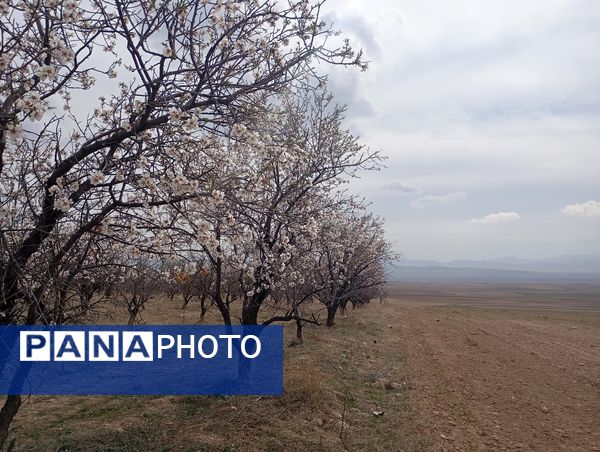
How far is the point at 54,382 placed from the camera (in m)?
13.7

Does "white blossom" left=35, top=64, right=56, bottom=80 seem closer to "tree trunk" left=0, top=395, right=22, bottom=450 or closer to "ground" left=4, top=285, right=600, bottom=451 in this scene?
"tree trunk" left=0, top=395, right=22, bottom=450

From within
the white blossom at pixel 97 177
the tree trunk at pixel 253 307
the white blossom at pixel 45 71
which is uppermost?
the white blossom at pixel 45 71

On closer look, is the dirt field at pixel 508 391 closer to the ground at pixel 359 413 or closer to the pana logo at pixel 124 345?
the ground at pixel 359 413

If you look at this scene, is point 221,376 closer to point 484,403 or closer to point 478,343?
point 484,403

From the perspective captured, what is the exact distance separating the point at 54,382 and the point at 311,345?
361 inches

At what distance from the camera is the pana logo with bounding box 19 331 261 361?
6.99 metres

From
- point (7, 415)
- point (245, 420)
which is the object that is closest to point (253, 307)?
point (245, 420)

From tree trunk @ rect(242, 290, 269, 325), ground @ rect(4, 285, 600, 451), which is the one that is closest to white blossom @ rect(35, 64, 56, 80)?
ground @ rect(4, 285, 600, 451)

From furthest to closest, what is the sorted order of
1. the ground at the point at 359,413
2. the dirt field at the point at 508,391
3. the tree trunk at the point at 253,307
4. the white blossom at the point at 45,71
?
1. the tree trunk at the point at 253,307
2. the dirt field at the point at 508,391
3. the ground at the point at 359,413
4. the white blossom at the point at 45,71

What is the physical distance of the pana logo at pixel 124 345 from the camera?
6990mm

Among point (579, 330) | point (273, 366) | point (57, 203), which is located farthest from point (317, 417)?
point (579, 330)

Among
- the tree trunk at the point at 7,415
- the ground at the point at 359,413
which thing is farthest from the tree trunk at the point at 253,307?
the tree trunk at the point at 7,415

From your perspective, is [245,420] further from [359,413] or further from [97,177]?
[97,177]

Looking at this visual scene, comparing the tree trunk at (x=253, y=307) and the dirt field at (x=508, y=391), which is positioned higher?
the tree trunk at (x=253, y=307)
